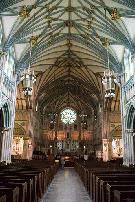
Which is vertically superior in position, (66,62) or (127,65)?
(66,62)

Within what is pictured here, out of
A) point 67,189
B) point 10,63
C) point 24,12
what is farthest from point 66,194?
point 10,63

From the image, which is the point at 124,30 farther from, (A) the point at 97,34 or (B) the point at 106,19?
(A) the point at 97,34

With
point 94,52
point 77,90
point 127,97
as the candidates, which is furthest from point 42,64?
point 77,90

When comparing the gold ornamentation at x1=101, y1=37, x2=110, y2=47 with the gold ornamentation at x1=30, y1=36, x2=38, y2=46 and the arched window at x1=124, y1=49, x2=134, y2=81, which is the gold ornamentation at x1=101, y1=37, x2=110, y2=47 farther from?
the gold ornamentation at x1=30, y1=36, x2=38, y2=46

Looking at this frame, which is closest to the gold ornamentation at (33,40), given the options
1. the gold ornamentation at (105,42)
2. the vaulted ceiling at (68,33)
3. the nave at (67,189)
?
the vaulted ceiling at (68,33)

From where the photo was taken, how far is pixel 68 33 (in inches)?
942

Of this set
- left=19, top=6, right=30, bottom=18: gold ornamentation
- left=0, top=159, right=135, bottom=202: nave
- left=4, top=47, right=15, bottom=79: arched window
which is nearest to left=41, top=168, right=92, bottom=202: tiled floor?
left=0, top=159, right=135, bottom=202: nave

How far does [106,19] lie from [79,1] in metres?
2.63

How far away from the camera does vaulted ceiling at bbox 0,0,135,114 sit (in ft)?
58.2

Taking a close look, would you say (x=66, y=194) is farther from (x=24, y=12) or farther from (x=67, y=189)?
(x=24, y=12)

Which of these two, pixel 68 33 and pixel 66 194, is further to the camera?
pixel 68 33

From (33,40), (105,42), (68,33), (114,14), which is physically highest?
(68,33)

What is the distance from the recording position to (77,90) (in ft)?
147

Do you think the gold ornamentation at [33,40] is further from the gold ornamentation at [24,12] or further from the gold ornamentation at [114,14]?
the gold ornamentation at [114,14]
